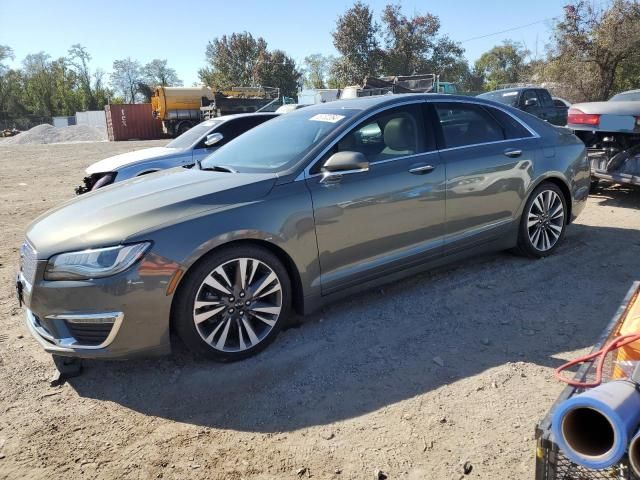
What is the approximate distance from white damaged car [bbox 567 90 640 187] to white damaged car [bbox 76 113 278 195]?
15.6 ft

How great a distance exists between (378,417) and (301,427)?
41cm

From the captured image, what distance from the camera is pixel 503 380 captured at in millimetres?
2957

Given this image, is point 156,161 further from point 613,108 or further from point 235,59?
point 235,59

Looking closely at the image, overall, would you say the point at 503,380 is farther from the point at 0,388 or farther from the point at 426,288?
the point at 0,388

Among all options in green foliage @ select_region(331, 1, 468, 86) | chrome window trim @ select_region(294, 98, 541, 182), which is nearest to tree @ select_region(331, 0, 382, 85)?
green foliage @ select_region(331, 1, 468, 86)

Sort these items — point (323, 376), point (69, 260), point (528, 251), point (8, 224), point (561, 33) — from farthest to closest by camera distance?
point (561, 33) < point (8, 224) < point (528, 251) < point (323, 376) < point (69, 260)

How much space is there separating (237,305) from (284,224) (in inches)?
23.8

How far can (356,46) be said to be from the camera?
44750mm

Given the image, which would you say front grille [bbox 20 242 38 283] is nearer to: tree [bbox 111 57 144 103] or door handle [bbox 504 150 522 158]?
door handle [bbox 504 150 522 158]

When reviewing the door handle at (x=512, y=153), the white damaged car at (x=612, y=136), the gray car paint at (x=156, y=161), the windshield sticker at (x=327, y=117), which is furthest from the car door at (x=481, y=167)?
the gray car paint at (x=156, y=161)

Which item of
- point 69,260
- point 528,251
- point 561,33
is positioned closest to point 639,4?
point 561,33

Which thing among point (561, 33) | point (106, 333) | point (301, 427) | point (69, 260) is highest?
point (561, 33)

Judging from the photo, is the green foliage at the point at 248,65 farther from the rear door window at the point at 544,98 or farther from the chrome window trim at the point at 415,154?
the chrome window trim at the point at 415,154

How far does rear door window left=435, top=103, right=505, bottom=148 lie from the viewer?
4273 millimetres
